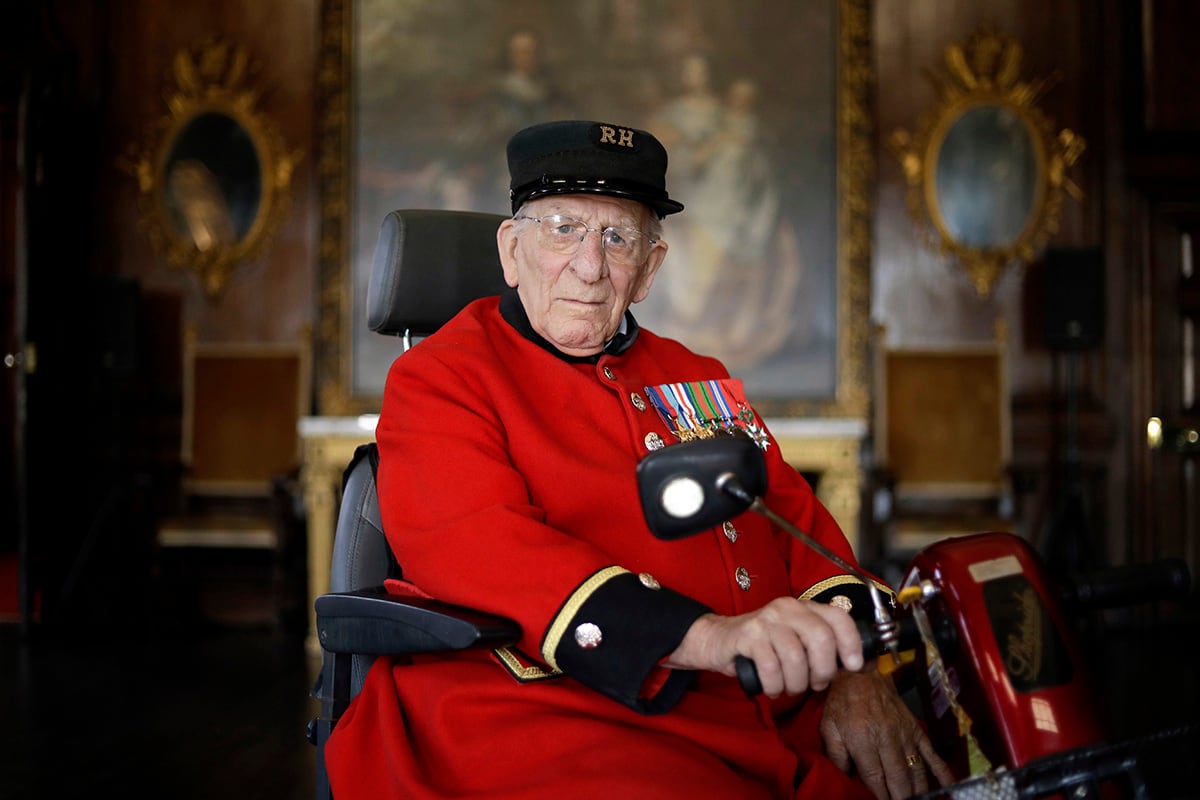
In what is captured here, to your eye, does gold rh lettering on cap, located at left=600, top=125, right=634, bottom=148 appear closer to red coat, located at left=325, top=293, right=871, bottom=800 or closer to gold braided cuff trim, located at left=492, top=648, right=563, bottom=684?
red coat, located at left=325, top=293, right=871, bottom=800

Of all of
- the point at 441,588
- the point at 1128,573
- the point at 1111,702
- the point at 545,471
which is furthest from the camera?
the point at 1111,702

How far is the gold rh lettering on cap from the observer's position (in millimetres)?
1507

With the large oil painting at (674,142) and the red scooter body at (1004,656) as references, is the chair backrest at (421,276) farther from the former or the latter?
the large oil painting at (674,142)

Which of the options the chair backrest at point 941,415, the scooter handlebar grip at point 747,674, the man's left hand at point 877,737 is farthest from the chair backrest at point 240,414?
the scooter handlebar grip at point 747,674

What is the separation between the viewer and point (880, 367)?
5129 millimetres

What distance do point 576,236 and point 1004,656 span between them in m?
0.87

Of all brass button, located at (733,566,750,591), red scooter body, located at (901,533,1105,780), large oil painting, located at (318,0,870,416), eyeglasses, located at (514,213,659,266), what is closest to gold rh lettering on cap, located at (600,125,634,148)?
eyeglasses, located at (514,213,659,266)

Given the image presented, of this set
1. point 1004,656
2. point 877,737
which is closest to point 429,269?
point 877,737

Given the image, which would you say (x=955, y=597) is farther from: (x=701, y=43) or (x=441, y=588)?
(x=701, y=43)

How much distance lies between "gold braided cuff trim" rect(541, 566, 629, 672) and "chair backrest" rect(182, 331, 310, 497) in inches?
166

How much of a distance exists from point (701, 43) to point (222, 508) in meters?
3.35

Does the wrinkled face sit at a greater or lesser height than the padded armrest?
greater

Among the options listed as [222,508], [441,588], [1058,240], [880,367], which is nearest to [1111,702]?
[880,367]

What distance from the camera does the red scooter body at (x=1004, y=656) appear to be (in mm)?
930
